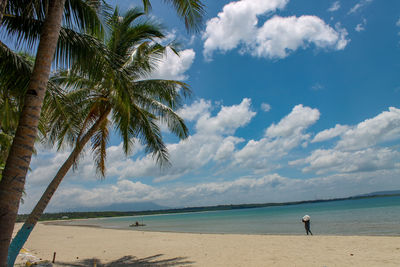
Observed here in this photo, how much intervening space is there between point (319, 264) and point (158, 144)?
18.7 feet

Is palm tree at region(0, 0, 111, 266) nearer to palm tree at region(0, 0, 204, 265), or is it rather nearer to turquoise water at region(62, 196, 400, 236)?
palm tree at region(0, 0, 204, 265)

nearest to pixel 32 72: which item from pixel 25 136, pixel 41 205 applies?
pixel 25 136

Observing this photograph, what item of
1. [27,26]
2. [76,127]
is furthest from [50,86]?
[76,127]

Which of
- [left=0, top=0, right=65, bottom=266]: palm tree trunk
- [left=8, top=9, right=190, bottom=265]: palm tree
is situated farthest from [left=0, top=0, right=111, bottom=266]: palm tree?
[left=8, top=9, right=190, bottom=265]: palm tree

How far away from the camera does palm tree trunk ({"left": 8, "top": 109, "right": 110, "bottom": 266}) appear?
14.7 feet

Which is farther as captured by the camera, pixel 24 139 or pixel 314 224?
pixel 314 224

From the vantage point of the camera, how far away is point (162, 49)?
25.6 ft

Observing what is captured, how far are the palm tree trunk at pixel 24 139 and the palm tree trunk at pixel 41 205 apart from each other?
7.95 ft

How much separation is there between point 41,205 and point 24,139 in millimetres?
3211

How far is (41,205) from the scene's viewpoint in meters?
5.37

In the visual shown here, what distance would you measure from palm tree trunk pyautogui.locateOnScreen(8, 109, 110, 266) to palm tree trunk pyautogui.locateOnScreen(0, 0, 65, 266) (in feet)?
7.95

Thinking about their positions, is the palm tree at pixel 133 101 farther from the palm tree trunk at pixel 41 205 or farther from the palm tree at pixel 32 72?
the palm tree at pixel 32 72

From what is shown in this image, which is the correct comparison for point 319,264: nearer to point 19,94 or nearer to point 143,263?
point 143,263

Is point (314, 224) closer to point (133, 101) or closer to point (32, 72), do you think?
point (133, 101)
